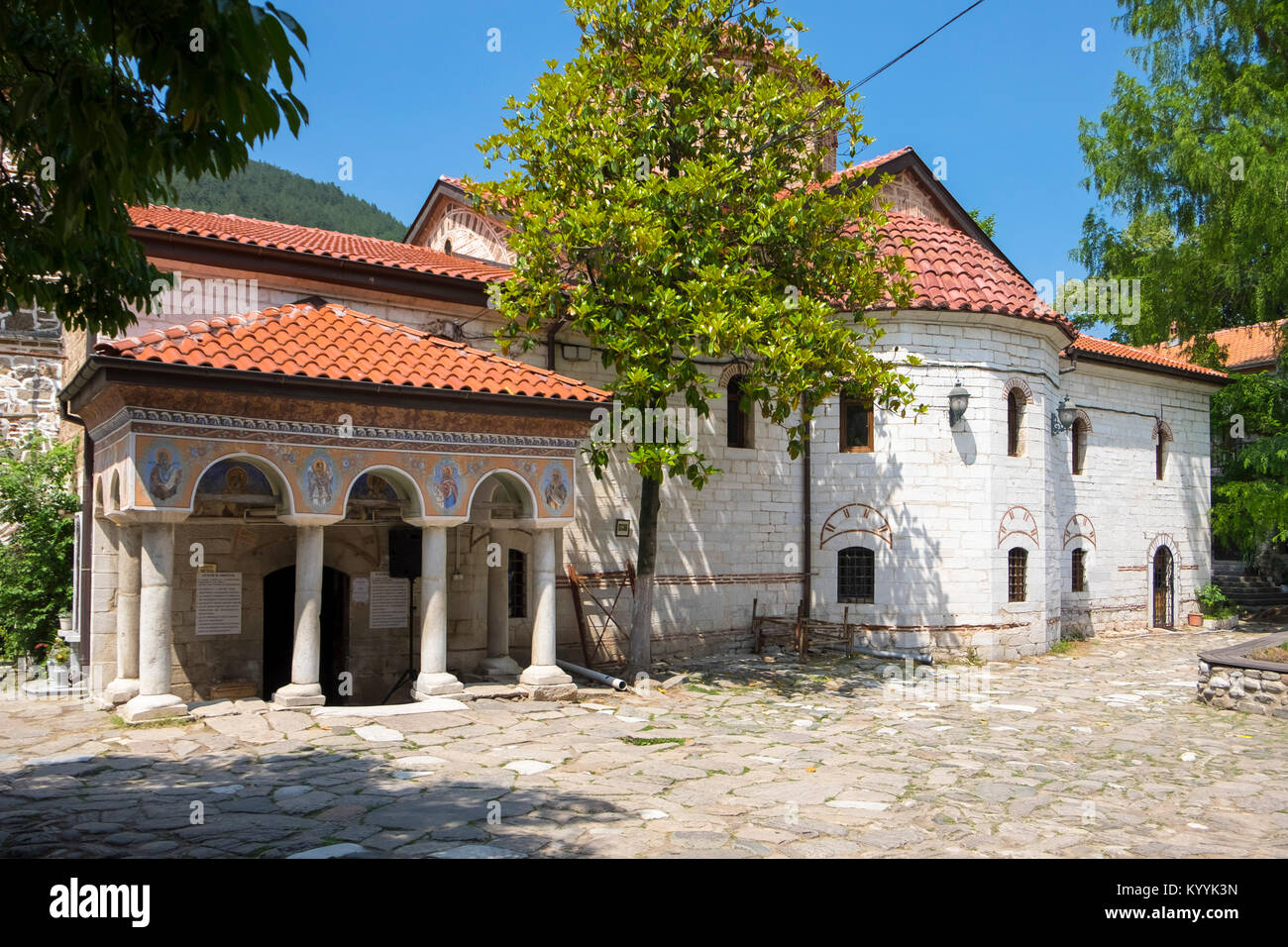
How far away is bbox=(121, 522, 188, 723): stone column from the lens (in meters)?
9.20

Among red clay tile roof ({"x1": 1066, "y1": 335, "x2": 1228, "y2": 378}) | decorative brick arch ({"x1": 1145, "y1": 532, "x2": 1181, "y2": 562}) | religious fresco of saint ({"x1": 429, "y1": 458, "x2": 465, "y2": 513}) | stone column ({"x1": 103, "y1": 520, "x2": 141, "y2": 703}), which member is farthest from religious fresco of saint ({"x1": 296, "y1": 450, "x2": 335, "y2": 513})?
decorative brick arch ({"x1": 1145, "y1": 532, "x2": 1181, "y2": 562})

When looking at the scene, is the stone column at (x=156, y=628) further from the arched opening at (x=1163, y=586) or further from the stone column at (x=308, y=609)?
the arched opening at (x=1163, y=586)

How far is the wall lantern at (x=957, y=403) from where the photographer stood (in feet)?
49.7

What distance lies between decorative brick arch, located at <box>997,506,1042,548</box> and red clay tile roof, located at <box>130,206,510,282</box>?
28.0 feet

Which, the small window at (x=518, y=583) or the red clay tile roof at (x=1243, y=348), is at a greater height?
the red clay tile roof at (x=1243, y=348)

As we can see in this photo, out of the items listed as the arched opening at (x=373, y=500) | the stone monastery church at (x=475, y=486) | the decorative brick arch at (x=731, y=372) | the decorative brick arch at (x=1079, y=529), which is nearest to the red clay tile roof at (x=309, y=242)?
the stone monastery church at (x=475, y=486)

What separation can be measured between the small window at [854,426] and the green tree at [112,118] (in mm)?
11461

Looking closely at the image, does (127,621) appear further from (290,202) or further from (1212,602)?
(290,202)

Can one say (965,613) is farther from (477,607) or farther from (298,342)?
(298,342)

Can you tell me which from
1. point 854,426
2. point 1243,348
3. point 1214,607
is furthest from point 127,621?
point 1243,348

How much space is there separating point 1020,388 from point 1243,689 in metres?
6.08

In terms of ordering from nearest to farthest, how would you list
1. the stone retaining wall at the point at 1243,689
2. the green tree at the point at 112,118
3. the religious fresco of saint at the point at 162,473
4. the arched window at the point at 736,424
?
1. the green tree at the point at 112,118
2. the religious fresco of saint at the point at 162,473
3. the stone retaining wall at the point at 1243,689
4. the arched window at the point at 736,424
